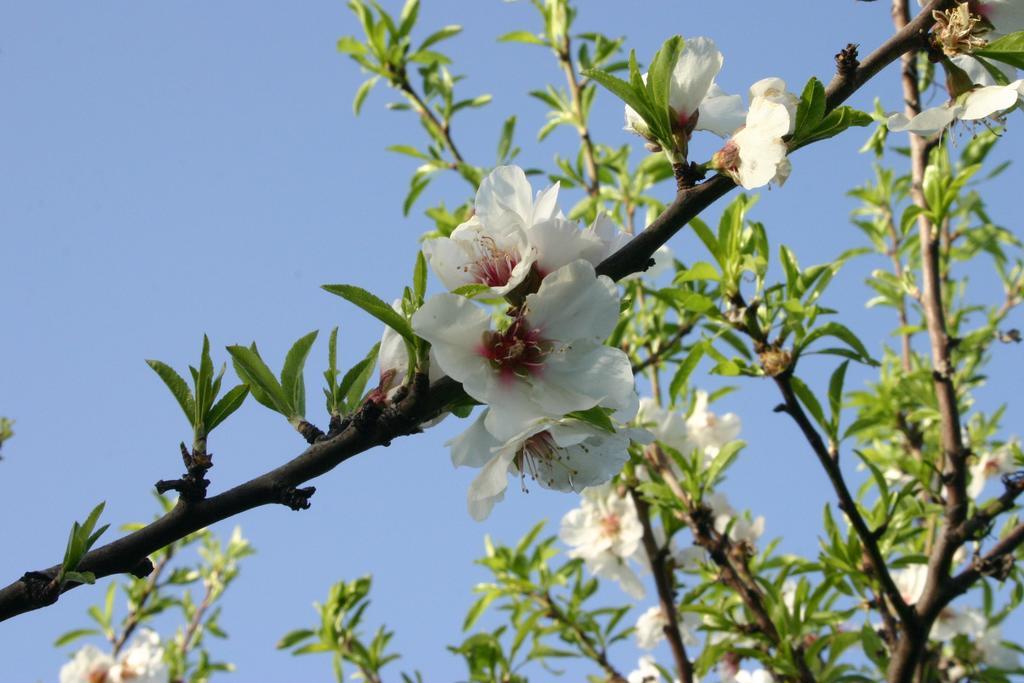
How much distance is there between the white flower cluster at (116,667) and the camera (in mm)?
4406

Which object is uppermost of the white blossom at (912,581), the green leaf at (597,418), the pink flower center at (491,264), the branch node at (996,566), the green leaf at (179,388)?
the white blossom at (912,581)

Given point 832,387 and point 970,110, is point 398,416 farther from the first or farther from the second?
point 832,387

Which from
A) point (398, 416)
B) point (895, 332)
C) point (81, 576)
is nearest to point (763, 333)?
point (398, 416)

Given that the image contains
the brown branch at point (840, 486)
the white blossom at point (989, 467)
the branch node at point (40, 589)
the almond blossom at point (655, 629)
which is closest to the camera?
the branch node at point (40, 589)

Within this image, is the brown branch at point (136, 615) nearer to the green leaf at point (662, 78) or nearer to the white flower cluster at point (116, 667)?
the white flower cluster at point (116, 667)

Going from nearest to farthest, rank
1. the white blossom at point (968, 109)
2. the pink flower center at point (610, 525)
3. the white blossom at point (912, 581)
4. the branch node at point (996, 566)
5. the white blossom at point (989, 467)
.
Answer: the white blossom at point (968, 109) → the branch node at point (996, 566) → the white blossom at point (912, 581) → the pink flower center at point (610, 525) → the white blossom at point (989, 467)

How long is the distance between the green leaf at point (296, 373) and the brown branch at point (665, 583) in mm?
1982

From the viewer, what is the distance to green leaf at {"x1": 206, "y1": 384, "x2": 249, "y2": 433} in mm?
1282

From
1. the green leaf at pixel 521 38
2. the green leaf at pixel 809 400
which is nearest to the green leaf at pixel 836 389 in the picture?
the green leaf at pixel 809 400

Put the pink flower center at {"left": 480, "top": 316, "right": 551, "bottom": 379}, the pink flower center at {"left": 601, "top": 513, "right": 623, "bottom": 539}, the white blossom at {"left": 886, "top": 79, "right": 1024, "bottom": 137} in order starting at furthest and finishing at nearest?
the pink flower center at {"left": 601, "top": 513, "right": 623, "bottom": 539}, the white blossom at {"left": 886, "top": 79, "right": 1024, "bottom": 137}, the pink flower center at {"left": 480, "top": 316, "right": 551, "bottom": 379}

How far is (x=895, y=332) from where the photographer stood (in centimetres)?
404

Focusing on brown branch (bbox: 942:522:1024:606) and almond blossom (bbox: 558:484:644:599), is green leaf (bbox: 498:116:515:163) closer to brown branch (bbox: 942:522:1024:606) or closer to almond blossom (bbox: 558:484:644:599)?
almond blossom (bbox: 558:484:644:599)

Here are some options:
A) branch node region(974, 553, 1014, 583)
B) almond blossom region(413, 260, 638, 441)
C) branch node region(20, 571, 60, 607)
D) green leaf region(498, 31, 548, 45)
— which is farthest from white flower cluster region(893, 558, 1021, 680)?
branch node region(20, 571, 60, 607)

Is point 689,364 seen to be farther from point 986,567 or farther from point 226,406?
point 226,406
